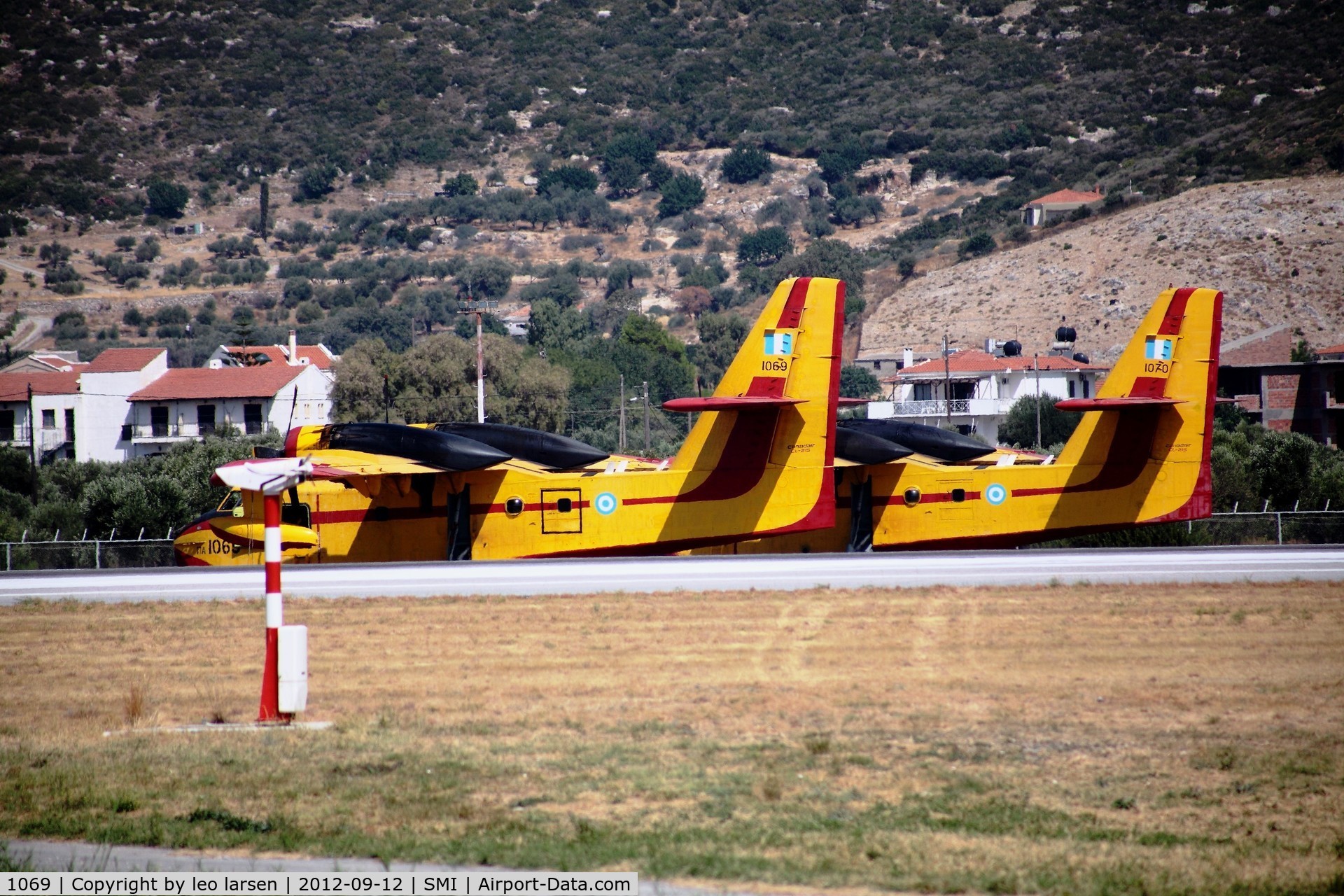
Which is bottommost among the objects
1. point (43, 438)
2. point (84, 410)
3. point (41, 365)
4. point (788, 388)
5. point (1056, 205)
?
point (43, 438)

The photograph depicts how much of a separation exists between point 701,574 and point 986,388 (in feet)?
165

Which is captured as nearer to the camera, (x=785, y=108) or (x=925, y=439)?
(x=925, y=439)

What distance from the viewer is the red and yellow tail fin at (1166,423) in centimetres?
2852

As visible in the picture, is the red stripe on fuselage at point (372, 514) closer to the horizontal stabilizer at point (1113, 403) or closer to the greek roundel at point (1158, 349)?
the horizontal stabilizer at point (1113, 403)

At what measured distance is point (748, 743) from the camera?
12531 mm

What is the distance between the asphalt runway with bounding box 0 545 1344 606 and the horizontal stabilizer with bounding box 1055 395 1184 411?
121 inches

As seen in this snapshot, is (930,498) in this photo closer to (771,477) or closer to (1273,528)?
(771,477)

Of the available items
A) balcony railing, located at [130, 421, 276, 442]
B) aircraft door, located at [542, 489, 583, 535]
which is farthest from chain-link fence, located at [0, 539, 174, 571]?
balcony railing, located at [130, 421, 276, 442]

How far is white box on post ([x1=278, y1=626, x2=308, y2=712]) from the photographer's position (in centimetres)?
1347

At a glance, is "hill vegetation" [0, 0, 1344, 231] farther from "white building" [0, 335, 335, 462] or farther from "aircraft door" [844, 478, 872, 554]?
"aircraft door" [844, 478, 872, 554]

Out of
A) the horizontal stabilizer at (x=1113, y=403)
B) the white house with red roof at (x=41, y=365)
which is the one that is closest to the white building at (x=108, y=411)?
the white house with red roof at (x=41, y=365)

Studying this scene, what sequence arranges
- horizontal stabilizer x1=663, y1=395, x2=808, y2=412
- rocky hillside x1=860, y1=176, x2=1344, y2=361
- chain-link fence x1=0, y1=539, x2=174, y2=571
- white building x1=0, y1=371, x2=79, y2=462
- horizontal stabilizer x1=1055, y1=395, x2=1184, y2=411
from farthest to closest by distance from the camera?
1. rocky hillside x1=860, y1=176, x2=1344, y2=361
2. white building x1=0, y1=371, x2=79, y2=462
3. chain-link fence x1=0, y1=539, x2=174, y2=571
4. horizontal stabilizer x1=1055, y1=395, x2=1184, y2=411
5. horizontal stabilizer x1=663, y1=395, x2=808, y2=412

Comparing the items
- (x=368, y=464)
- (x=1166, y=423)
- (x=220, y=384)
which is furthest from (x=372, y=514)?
(x=220, y=384)

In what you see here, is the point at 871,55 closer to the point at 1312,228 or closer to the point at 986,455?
the point at 1312,228
